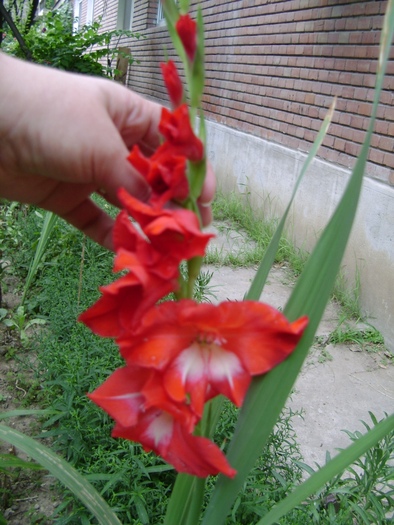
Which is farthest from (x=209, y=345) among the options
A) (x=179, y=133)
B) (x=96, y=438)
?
(x=96, y=438)

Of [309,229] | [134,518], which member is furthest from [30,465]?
[309,229]

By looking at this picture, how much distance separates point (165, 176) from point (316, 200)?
11.7 feet

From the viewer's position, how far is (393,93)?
312cm

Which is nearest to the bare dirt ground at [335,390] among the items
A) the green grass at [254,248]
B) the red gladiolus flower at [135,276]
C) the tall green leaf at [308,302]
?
the green grass at [254,248]

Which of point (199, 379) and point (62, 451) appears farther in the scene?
point (62, 451)

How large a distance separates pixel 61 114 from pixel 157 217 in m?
0.33

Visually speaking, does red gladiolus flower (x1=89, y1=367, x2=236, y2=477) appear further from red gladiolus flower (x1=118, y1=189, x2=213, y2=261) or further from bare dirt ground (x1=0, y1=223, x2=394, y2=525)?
bare dirt ground (x1=0, y1=223, x2=394, y2=525)

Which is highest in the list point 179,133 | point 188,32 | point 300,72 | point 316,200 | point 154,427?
point 300,72

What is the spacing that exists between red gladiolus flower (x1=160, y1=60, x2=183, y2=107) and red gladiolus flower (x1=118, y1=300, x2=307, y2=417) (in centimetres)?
27

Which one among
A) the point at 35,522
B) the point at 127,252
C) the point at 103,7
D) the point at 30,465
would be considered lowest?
the point at 35,522

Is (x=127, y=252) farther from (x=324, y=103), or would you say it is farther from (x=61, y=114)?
(x=324, y=103)

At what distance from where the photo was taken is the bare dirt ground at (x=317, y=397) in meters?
1.71

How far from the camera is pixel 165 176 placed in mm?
629

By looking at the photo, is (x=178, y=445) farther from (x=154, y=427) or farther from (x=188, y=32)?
(x=188, y=32)
